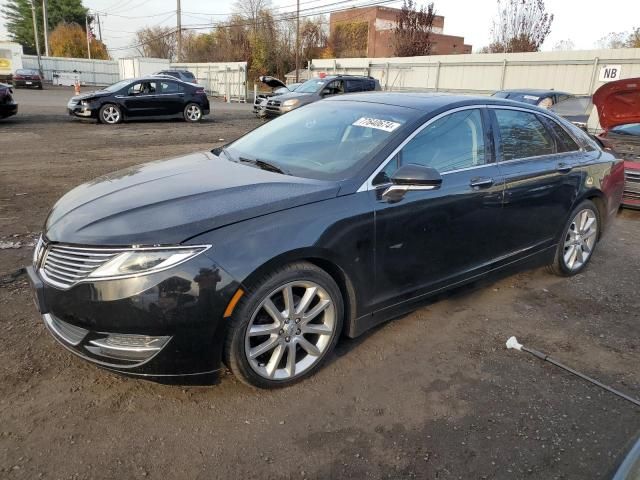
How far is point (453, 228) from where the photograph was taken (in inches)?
136

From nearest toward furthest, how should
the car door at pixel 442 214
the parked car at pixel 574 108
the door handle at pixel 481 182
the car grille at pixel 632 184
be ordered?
the car door at pixel 442 214
the door handle at pixel 481 182
the car grille at pixel 632 184
the parked car at pixel 574 108

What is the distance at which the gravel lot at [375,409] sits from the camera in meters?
2.36

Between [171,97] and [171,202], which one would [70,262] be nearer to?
[171,202]

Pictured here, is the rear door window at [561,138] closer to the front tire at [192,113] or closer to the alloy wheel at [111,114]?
the alloy wheel at [111,114]

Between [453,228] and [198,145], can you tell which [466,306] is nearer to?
[453,228]

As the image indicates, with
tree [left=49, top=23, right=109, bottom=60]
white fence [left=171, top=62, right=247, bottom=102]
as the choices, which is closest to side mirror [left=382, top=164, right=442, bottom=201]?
white fence [left=171, top=62, right=247, bottom=102]

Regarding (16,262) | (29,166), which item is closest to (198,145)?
(29,166)

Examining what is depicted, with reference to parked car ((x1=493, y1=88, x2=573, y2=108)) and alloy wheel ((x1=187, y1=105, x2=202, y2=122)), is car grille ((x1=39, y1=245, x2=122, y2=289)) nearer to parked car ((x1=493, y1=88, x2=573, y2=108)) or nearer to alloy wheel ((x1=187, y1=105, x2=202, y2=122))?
parked car ((x1=493, y1=88, x2=573, y2=108))

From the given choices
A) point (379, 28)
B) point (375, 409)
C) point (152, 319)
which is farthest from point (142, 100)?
point (379, 28)

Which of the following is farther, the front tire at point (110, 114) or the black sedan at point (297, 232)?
the front tire at point (110, 114)

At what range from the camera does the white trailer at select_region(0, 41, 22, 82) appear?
124 ft

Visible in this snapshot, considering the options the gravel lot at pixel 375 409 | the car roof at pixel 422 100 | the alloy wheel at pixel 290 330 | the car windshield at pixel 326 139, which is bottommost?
the gravel lot at pixel 375 409

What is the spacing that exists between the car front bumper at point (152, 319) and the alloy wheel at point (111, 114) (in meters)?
14.6

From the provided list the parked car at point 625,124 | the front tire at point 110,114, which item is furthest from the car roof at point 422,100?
the front tire at point 110,114
